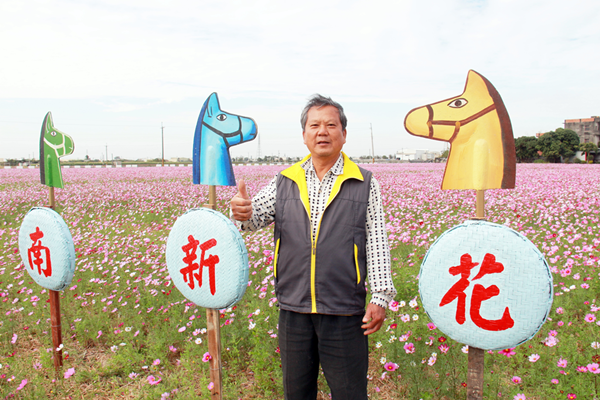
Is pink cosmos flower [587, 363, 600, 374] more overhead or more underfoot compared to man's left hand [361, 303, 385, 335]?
more underfoot

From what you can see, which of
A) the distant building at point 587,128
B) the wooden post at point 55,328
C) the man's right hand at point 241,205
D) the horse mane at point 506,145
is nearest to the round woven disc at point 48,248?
the wooden post at point 55,328

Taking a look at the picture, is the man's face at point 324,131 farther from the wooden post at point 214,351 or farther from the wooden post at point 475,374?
→ the wooden post at point 475,374

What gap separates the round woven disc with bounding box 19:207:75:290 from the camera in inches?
105

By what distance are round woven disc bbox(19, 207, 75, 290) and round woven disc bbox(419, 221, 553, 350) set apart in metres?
2.46

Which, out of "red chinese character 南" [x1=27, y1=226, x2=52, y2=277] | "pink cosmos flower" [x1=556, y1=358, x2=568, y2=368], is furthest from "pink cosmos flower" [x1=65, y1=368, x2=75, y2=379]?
"pink cosmos flower" [x1=556, y1=358, x2=568, y2=368]

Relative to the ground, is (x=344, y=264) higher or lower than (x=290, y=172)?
lower

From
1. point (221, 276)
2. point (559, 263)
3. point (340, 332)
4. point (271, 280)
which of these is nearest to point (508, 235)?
point (340, 332)

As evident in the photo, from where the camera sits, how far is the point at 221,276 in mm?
1948

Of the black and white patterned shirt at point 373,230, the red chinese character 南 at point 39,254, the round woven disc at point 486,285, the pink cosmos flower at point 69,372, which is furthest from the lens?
the red chinese character 南 at point 39,254

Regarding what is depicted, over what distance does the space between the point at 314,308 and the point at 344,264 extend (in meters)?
0.24

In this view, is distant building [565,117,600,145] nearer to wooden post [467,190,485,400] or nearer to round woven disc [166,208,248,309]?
wooden post [467,190,485,400]

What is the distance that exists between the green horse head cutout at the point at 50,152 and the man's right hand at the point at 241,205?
1974mm

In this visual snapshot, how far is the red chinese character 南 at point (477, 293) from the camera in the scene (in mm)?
1522

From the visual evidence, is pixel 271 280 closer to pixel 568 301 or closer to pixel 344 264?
pixel 344 264
